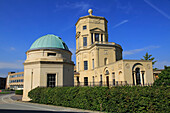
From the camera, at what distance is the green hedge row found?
9406 millimetres

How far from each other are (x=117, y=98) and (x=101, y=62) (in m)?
26.4

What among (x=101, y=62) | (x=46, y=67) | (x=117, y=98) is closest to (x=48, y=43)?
(x=46, y=67)

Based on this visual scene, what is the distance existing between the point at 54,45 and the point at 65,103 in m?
11.1

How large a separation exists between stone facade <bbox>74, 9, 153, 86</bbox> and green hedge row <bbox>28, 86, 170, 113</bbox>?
12081 mm

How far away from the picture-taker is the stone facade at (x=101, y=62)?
26844 millimetres

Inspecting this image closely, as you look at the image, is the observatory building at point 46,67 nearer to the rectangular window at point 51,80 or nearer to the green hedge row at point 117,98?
the rectangular window at point 51,80

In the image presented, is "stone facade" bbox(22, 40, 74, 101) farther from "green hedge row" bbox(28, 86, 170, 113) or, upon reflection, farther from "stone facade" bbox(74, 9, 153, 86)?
"green hedge row" bbox(28, 86, 170, 113)

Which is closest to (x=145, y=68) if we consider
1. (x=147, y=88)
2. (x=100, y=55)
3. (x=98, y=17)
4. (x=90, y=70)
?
(x=100, y=55)

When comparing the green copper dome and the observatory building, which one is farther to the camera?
the green copper dome

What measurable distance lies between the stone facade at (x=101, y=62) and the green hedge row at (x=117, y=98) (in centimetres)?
1208

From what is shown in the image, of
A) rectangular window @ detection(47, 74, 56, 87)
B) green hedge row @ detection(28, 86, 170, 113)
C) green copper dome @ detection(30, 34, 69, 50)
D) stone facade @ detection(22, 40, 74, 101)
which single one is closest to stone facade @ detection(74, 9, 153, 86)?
stone facade @ detection(22, 40, 74, 101)

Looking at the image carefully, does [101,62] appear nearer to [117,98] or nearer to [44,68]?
[44,68]

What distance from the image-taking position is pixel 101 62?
37.2 metres

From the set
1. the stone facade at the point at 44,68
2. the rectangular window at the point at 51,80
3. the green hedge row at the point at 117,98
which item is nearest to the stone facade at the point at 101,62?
the stone facade at the point at 44,68
